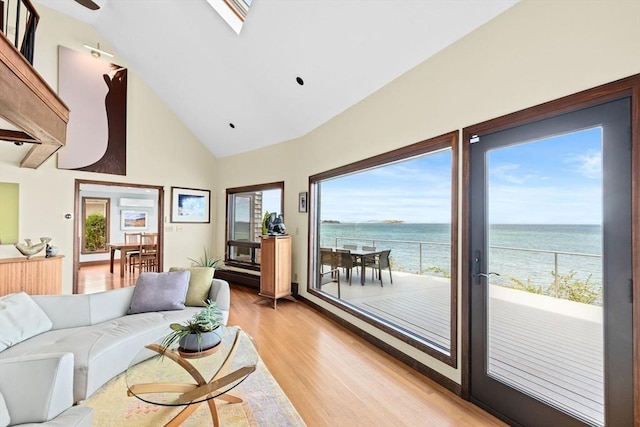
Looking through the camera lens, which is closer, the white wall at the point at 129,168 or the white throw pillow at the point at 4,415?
the white throw pillow at the point at 4,415

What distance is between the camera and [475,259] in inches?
87.8

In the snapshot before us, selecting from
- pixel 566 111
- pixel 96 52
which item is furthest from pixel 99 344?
pixel 96 52

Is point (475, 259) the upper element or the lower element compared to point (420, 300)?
upper

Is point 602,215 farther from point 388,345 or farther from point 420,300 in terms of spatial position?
point 420,300

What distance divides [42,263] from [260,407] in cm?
392

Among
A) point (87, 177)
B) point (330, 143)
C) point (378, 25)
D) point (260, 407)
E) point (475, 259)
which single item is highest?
point (378, 25)

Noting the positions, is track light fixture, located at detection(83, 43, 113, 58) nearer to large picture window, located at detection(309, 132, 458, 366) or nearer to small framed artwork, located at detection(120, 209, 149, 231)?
large picture window, located at detection(309, 132, 458, 366)

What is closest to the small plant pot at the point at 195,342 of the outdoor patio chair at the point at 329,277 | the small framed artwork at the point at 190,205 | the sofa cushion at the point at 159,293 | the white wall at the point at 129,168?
the sofa cushion at the point at 159,293

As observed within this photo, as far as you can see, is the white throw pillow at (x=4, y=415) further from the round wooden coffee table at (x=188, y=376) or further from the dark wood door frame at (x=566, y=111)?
the dark wood door frame at (x=566, y=111)

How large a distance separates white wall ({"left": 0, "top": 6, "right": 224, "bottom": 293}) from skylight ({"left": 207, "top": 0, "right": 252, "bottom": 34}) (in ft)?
9.95

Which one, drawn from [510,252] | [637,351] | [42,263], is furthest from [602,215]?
[42,263]

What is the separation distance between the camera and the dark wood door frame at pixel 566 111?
1444 millimetres

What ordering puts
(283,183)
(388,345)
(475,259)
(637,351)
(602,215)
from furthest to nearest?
(283,183) → (388,345) → (475,259) → (602,215) → (637,351)

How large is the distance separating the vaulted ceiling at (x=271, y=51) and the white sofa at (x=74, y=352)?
9.62 ft
